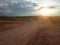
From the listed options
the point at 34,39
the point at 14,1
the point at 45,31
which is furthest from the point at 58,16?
the point at 14,1

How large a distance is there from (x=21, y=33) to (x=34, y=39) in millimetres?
111

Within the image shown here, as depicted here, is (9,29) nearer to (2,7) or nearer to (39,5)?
(2,7)

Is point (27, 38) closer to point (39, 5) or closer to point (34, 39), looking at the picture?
point (34, 39)

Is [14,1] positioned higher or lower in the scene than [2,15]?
higher

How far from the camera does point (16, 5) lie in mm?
1285

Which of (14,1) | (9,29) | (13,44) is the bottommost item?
(13,44)

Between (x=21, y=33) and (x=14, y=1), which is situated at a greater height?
(x=14, y=1)

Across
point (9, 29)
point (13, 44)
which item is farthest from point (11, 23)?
point (13, 44)

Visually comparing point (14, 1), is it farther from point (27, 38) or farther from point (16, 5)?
point (27, 38)

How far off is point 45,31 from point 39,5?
0.68ft

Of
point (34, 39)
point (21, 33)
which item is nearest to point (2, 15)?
point (21, 33)

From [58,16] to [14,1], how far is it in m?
0.36

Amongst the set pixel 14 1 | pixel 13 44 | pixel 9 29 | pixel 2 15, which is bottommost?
pixel 13 44

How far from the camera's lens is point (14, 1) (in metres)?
1.28
